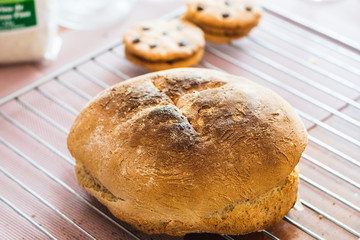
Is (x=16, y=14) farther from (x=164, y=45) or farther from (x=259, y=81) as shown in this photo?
(x=259, y=81)

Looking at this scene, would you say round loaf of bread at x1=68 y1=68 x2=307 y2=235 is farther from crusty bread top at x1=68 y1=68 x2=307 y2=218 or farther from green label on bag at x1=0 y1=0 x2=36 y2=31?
green label on bag at x1=0 y1=0 x2=36 y2=31

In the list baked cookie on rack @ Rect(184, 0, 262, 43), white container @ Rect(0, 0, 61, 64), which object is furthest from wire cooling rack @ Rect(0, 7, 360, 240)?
white container @ Rect(0, 0, 61, 64)

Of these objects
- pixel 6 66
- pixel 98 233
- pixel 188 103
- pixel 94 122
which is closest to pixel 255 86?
pixel 188 103

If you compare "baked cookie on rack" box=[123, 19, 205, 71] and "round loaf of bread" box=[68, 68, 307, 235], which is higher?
"round loaf of bread" box=[68, 68, 307, 235]

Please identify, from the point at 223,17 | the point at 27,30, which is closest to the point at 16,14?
the point at 27,30

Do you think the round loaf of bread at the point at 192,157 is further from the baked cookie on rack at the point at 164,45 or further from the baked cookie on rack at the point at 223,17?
the baked cookie on rack at the point at 223,17

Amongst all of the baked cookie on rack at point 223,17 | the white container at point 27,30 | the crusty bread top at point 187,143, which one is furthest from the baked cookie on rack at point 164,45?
the crusty bread top at point 187,143
